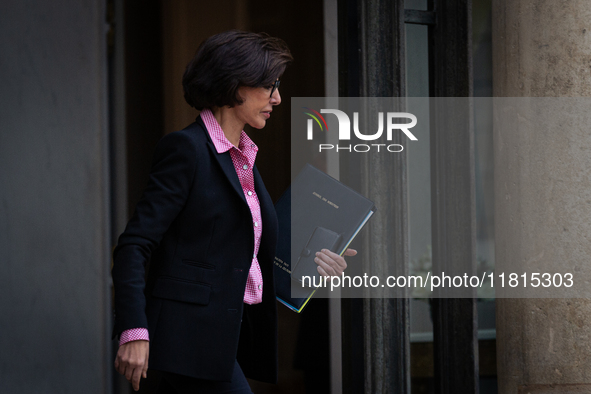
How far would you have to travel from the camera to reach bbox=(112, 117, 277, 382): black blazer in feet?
6.34

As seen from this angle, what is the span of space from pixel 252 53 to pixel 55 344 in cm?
194

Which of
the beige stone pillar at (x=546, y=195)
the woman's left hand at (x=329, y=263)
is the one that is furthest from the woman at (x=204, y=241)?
the beige stone pillar at (x=546, y=195)

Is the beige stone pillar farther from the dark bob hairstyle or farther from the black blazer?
the black blazer

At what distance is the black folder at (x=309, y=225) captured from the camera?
2.54 m

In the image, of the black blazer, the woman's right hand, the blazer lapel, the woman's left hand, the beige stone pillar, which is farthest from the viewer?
the beige stone pillar

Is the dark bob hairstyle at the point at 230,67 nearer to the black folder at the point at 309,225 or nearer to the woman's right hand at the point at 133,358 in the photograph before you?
the black folder at the point at 309,225

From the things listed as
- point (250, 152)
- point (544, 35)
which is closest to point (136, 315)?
point (250, 152)

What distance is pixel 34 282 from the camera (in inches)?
117

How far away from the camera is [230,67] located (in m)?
2.09

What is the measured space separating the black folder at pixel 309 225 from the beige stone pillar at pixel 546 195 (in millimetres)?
1004

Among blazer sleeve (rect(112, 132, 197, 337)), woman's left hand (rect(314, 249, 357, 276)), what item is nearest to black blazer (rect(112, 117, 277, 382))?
blazer sleeve (rect(112, 132, 197, 337))

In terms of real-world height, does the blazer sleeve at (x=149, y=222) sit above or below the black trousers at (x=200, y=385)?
above

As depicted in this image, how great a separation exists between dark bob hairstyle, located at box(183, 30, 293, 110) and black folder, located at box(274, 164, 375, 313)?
63 cm

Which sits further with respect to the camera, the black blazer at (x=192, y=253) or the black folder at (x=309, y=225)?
the black folder at (x=309, y=225)
